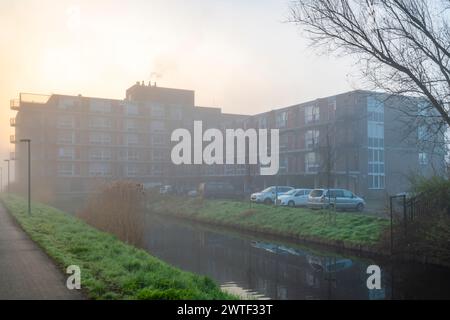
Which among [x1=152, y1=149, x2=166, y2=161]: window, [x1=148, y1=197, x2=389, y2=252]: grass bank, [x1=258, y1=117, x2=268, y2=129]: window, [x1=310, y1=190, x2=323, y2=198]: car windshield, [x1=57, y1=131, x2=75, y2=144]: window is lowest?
[x1=148, y1=197, x2=389, y2=252]: grass bank

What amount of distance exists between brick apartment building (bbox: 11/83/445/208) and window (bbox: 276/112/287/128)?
119 millimetres

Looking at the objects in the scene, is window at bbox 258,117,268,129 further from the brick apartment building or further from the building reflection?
the building reflection

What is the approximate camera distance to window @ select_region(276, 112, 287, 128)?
49844mm

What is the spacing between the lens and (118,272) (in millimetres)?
8789

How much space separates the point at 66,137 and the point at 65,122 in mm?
2093

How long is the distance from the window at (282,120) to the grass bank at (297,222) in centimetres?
2064

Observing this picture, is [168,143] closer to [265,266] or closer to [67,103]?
[67,103]

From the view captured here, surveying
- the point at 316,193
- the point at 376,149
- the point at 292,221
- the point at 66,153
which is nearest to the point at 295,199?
the point at 316,193

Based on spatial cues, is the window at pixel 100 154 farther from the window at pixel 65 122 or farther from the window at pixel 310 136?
the window at pixel 310 136

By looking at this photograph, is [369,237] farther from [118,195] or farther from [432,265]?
[118,195]

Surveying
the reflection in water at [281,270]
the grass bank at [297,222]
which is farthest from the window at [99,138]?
the reflection in water at [281,270]

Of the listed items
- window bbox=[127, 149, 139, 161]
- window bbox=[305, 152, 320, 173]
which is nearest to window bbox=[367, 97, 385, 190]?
window bbox=[305, 152, 320, 173]

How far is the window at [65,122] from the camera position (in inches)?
2328

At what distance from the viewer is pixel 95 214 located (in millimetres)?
19844
